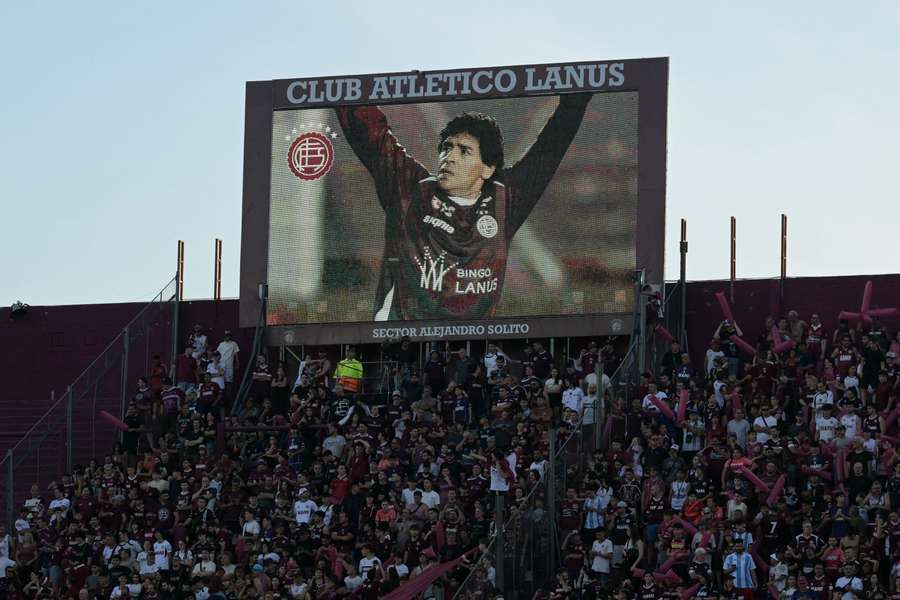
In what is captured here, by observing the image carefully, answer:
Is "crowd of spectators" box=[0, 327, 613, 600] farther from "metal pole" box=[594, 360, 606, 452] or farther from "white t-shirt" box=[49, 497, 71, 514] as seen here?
"metal pole" box=[594, 360, 606, 452]

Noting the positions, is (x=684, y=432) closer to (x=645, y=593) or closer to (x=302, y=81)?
(x=645, y=593)

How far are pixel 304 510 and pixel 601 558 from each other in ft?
17.2

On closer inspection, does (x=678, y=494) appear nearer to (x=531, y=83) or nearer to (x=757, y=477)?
(x=757, y=477)

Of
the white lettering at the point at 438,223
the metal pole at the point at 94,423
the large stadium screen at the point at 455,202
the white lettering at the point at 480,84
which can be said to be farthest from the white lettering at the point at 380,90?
the metal pole at the point at 94,423

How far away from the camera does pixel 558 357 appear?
36531mm

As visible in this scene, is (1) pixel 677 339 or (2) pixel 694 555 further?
(1) pixel 677 339

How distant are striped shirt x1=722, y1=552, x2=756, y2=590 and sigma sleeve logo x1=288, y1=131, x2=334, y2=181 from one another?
13070 mm

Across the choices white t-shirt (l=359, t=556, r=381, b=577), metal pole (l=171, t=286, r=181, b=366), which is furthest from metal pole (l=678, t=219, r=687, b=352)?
metal pole (l=171, t=286, r=181, b=366)

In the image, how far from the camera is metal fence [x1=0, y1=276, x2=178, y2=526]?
3672 centimetres

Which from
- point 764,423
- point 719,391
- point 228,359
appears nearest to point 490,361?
point 719,391

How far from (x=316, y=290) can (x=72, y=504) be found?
614 centimetres

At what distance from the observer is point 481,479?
103 ft

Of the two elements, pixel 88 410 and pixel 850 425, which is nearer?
pixel 850 425

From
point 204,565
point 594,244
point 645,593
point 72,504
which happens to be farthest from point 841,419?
point 72,504
